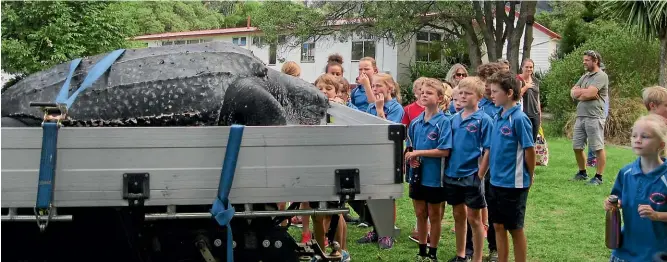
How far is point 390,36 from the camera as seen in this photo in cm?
2616

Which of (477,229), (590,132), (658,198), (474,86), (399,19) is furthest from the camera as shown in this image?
(399,19)

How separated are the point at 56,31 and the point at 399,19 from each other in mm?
15008

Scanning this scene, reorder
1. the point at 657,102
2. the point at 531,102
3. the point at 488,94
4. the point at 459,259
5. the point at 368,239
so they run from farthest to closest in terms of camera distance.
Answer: the point at 531,102 < the point at 368,239 < the point at 488,94 < the point at 459,259 < the point at 657,102

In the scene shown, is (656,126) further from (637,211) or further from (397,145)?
(397,145)

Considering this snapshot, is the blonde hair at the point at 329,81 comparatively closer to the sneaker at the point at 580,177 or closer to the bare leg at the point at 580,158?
the bare leg at the point at 580,158

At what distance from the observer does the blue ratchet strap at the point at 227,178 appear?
2750 millimetres

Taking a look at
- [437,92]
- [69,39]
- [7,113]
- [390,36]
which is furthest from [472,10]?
[7,113]

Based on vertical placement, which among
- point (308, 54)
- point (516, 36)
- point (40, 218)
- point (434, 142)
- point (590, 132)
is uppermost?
point (516, 36)

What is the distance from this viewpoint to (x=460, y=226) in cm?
485

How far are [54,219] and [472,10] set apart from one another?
23.7 m

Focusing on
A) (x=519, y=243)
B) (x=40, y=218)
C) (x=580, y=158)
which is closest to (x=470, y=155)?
(x=519, y=243)

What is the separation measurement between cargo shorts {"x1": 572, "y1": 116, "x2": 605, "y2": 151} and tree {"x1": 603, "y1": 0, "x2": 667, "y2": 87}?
8457 mm

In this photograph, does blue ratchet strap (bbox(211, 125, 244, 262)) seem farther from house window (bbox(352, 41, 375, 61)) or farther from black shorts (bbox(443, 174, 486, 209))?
house window (bbox(352, 41, 375, 61))

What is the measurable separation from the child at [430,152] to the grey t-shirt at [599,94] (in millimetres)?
4511
